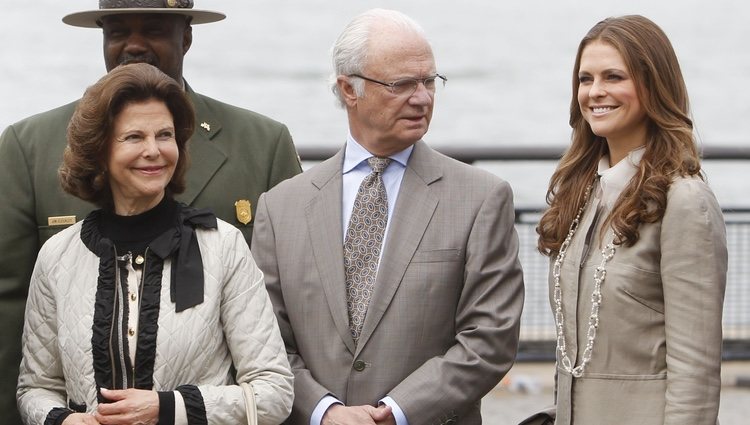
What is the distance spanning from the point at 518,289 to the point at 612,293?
488mm

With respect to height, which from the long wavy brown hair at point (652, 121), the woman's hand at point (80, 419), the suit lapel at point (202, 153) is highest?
the long wavy brown hair at point (652, 121)

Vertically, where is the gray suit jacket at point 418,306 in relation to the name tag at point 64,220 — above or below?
below

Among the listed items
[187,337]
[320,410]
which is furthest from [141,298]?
[320,410]

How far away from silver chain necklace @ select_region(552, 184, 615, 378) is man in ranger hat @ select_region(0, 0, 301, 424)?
1.03m

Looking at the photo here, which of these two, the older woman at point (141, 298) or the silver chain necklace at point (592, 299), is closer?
the older woman at point (141, 298)

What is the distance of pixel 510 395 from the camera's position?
7.43 metres

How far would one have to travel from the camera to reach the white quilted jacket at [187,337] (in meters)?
4.00

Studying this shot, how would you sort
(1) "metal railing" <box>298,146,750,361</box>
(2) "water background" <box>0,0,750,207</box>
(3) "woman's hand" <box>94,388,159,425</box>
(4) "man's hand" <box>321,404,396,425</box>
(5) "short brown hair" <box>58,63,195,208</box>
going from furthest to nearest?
1. (2) "water background" <box>0,0,750,207</box>
2. (1) "metal railing" <box>298,146,750,361</box>
3. (4) "man's hand" <box>321,404,396,425</box>
4. (5) "short brown hair" <box>58,63,195,208</box>
5. (3) "woman's hand" <box>94,388,159,425</box>

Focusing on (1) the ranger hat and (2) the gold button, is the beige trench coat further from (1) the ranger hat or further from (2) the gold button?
(1) the ranger hat

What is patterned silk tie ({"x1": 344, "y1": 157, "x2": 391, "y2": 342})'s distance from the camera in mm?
4496

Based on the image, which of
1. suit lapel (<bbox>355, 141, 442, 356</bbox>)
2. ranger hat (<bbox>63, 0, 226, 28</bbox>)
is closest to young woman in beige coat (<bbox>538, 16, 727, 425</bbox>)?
suit lapel (<bbox>355, 141, 442, 356</bbox>)

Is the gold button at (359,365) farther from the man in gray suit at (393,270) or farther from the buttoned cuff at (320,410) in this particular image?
the buttoned cuff at (320,410)

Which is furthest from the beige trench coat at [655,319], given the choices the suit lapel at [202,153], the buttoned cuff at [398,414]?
the suit lapel at [202,153]

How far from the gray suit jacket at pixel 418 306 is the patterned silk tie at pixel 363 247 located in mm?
38
